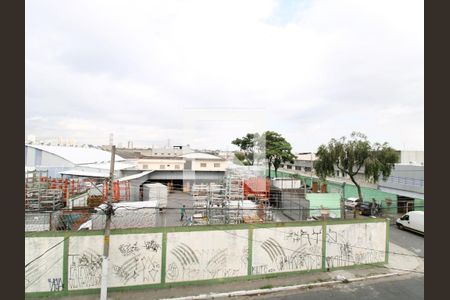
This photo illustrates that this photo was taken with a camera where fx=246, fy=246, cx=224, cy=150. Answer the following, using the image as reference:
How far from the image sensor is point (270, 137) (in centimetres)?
3500

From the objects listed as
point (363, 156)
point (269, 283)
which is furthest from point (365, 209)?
point (269, 283)

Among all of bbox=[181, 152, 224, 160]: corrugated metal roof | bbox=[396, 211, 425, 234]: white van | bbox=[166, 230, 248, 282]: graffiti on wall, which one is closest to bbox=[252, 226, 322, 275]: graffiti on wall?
bbox=[166, 230, 248, 282]: graffiti on wall

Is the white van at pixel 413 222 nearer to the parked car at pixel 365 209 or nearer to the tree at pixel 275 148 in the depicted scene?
the parked car at pixel 365 209

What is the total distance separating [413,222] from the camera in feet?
50.1

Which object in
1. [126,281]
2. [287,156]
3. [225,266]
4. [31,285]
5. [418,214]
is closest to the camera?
[31,285]

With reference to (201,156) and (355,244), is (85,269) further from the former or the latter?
(201,156)

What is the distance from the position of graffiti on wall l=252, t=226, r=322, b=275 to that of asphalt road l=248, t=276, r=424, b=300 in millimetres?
1079

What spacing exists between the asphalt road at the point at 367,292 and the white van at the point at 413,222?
6.96 meters

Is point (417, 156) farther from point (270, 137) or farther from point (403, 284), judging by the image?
point (403, 284)

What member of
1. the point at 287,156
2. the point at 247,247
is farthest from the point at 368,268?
the point at 287,156

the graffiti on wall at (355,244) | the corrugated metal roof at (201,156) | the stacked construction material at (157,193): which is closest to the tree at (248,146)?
the corrugated metal roof at (201,156)

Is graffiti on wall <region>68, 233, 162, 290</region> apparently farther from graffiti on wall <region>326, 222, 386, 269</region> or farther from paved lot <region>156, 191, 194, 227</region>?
graffiti on wall <region>326, 222, 386, 269</region>

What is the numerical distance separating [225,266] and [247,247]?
1.03 metres

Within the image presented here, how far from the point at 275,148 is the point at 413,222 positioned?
19.2 meters
